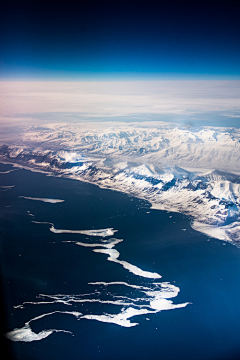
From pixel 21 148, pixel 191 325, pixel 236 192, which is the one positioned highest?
pixel 21 148

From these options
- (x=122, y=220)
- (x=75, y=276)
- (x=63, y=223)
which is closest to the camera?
(x=75, y=276)

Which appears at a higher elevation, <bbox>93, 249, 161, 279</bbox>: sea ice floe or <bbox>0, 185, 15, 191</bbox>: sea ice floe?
<bbox>0, 185, 15, 191</bbox>: sea ice floe

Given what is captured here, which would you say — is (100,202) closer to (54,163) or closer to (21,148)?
(54,163)

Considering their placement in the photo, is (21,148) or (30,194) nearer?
(30,194)

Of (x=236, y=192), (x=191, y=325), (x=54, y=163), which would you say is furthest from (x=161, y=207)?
(x=54, y=163)

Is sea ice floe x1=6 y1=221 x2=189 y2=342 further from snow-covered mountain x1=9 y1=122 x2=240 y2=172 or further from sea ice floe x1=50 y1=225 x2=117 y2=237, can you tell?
snow-covered mountain x1=9 y1=122 x2=240 y2=172

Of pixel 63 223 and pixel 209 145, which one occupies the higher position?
pixel 209 145

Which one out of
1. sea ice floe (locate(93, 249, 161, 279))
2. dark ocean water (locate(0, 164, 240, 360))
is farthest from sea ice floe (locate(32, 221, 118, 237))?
sea ice floe (locate(93, 249, 161, 279))
